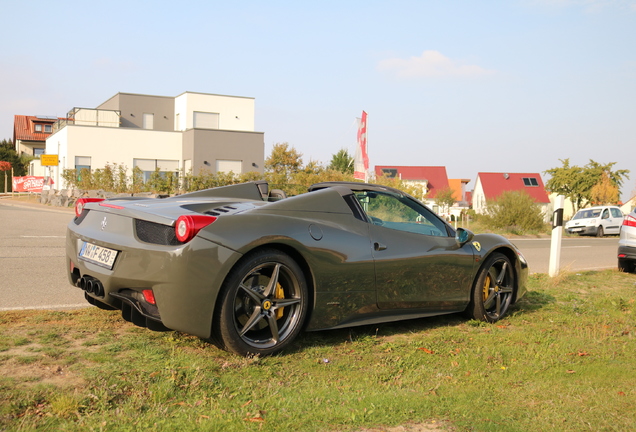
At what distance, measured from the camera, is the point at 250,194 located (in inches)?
217

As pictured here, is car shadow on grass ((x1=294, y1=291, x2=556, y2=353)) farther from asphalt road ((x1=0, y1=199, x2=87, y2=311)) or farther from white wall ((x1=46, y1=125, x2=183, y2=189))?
white wall ((x1=46, y1=125, x2=183, y2=189))

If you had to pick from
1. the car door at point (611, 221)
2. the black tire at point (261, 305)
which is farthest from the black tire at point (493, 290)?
the car door at point (611, 221)

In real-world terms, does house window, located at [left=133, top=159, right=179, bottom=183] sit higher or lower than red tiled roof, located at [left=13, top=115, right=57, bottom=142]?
lower

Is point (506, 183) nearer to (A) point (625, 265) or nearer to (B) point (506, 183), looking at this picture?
(B) point (506, 183)

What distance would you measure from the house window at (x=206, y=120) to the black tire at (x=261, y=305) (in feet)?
144

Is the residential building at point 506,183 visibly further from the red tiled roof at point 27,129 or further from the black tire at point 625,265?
the black tire at point 625,265

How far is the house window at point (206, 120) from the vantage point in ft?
153

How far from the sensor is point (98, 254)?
166 inches

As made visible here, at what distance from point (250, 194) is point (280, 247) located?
1481 mm

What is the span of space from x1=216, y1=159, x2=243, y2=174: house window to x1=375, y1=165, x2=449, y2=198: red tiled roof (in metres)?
42.0

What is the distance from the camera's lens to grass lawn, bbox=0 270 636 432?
294 centimetres

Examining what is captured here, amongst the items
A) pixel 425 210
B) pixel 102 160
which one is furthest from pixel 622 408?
pixel 102 160

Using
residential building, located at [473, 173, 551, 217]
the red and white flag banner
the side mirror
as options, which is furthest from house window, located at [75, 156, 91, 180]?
residential building, located at [473, 173, 551, 217]

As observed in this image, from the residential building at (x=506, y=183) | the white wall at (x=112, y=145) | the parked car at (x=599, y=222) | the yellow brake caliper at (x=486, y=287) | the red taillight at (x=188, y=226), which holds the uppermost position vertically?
the white wall at (x=112, y=145)
